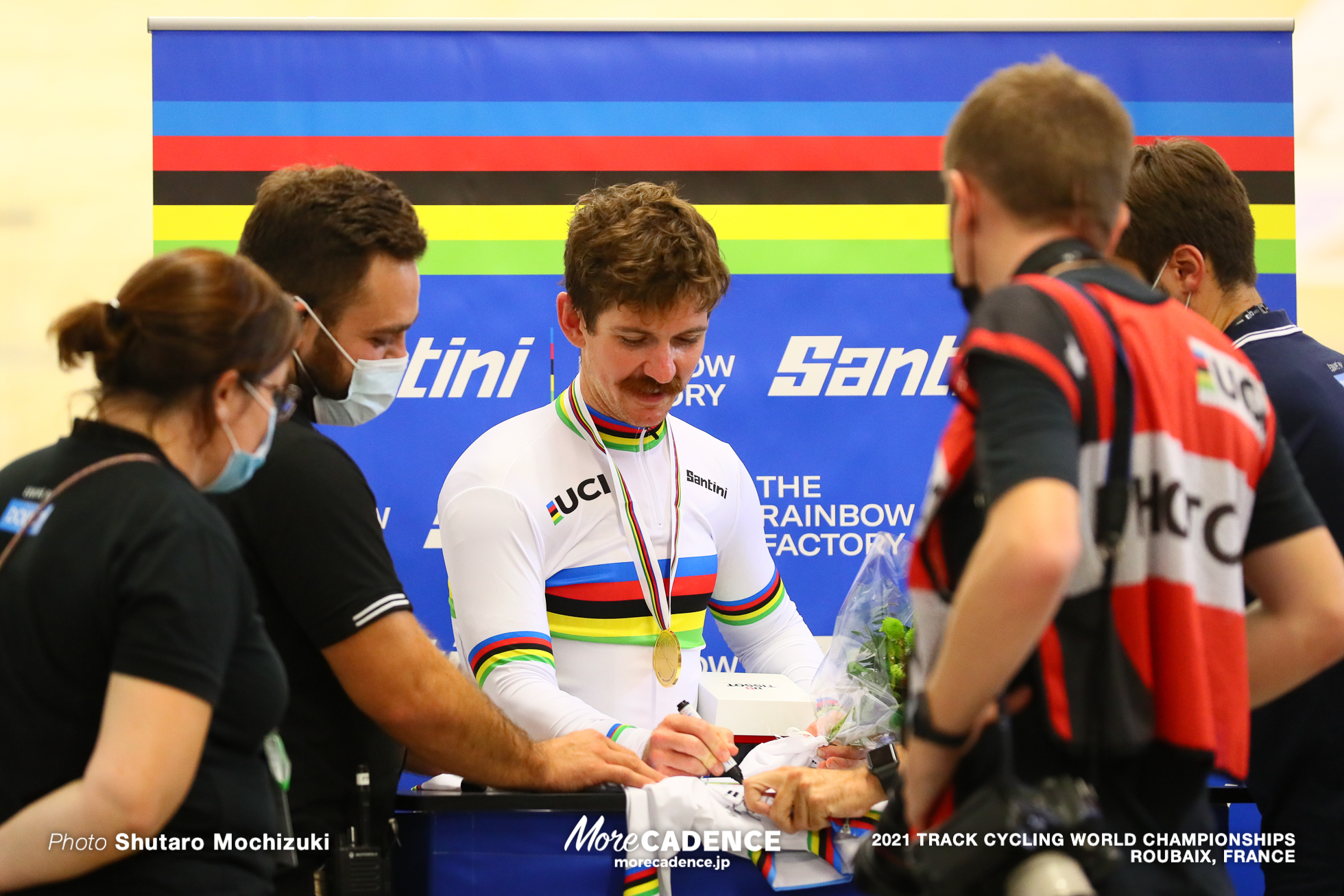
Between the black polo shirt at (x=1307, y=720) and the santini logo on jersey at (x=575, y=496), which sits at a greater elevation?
the santini logo on jersey at (x=575, y=496)

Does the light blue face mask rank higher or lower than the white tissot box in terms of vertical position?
higher

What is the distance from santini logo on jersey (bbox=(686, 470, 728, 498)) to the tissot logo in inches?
25.5

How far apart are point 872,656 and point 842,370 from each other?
55.9 inches

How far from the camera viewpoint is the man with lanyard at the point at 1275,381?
1911mm

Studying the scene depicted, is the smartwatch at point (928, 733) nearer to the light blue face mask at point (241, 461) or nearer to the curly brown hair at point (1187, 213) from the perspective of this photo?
the light blue face mask at point (241, 461)

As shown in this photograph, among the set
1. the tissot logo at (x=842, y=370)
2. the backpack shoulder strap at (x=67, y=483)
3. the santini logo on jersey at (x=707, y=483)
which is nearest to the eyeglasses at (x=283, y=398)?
the backpack shoulder strap at (x=67, y=483)

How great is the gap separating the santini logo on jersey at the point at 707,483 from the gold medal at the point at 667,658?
1.20 feet

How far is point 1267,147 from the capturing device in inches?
131

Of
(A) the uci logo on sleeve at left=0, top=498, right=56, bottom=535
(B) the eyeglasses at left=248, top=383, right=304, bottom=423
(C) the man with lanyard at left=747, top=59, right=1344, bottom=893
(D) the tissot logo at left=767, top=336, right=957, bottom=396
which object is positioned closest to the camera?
(C) the man with lanyard at left=747, top=59, right=1344, bottom=893

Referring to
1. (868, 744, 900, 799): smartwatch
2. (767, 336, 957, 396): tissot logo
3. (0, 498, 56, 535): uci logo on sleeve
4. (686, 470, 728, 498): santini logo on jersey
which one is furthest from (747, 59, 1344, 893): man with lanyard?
(767, 336, 957, 396): tissot logo

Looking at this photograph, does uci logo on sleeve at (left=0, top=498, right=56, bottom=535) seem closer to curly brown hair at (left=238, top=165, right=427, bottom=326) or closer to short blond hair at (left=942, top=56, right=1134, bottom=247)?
curly brown hair at (left=238, top=165, right=427, bottom=326)

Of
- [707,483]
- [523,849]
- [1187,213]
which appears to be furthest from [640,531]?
[1187,213]

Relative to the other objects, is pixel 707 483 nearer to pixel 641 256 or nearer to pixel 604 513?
pixel 604 513

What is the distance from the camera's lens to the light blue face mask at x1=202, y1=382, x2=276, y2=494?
1.46m
